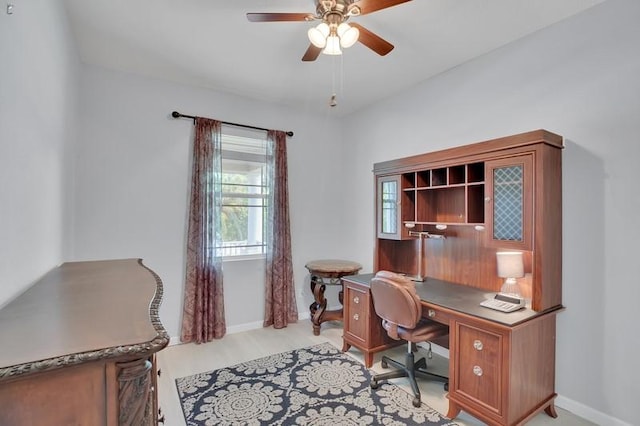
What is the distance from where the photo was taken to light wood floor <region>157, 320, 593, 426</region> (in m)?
2.13

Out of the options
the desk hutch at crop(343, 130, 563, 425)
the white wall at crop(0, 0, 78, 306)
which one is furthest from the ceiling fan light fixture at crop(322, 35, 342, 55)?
the white wall at crop(0, 0, 78, 306)

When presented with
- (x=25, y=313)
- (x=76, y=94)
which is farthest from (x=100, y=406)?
(x=76, y=94)

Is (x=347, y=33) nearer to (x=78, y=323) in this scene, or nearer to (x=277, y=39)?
(x=277, y=39)

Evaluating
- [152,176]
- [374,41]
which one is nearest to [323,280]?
[152,176]

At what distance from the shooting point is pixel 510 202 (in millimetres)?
2176

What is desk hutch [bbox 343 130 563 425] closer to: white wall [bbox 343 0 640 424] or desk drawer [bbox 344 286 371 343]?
desk drawer [bbox 344 286 371 343]

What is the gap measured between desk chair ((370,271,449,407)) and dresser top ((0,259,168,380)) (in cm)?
160

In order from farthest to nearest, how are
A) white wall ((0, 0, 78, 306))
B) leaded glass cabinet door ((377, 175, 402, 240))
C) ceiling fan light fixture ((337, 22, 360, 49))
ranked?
1. leaded glass cabinet door ((377, 175, 402, 240))
2. ceiling fan light fixture ((337, 22, 360, 49))
3. white wall ((0, 0, 78, 306))

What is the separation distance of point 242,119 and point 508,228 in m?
2.97

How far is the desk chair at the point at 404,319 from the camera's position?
89.1 inches

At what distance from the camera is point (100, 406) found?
72 centimetres

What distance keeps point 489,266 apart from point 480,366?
0.92 m

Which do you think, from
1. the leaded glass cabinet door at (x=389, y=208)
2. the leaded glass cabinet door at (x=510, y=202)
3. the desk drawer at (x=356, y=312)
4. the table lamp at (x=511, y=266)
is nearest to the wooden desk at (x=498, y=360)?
the table lamp at (x=511, y=266)

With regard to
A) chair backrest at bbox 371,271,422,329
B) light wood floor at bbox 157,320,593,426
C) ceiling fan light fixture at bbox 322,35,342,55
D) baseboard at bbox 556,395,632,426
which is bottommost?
light wood floor at bbox 157,320,593,426
